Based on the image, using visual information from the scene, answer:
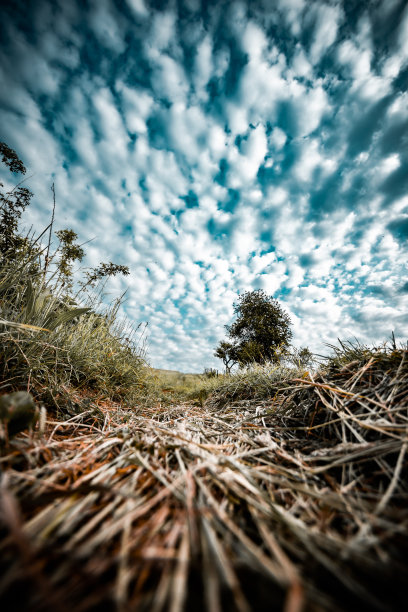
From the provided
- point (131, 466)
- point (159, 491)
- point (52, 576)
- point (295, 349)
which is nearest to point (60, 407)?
point (131, 466)

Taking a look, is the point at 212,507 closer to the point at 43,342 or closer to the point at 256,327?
the point at 43,342

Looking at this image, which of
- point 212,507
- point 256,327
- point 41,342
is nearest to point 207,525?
point 212,507

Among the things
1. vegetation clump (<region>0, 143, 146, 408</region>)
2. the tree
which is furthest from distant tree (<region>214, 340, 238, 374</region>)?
vegetation clump (<region>0, 143, 146, 408</region>)

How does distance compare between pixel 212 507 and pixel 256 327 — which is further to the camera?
pixel 256 327

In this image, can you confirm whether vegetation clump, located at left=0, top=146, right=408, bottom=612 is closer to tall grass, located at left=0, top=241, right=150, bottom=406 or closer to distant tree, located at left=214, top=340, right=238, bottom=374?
tall grass, located at left=0, top=241, right=150, bottom=406

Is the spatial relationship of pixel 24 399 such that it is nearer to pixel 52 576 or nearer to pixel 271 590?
pixel 52 576

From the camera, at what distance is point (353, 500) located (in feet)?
2.00

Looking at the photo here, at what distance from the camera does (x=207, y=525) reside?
0.45 m

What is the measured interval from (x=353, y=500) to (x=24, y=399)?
1098 mm

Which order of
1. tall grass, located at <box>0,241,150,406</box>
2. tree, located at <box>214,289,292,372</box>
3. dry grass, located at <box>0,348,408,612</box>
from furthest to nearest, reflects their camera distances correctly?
tree, located at <box>214,289,292,372</box>, tall grass, located at <box>0,241,150,406</box>, dry grass, located at <box>0,348,408,612</box>

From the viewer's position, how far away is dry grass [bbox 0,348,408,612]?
1.10 ft

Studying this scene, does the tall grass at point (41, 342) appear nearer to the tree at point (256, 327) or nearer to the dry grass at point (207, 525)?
the dry grass at point (207, 525)

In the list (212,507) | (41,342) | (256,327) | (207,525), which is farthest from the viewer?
(256,327)

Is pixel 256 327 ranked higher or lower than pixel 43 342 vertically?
higher
